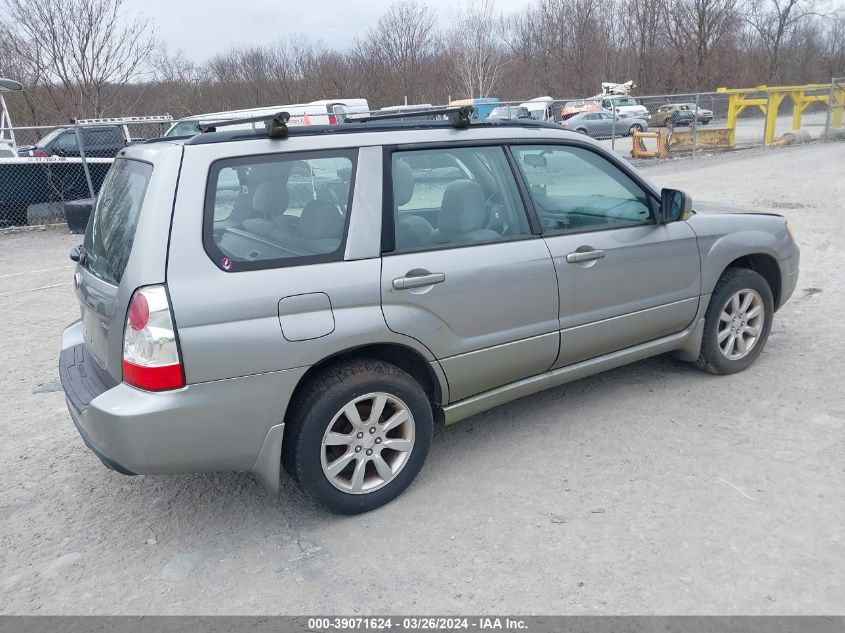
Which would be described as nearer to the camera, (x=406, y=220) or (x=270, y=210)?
(x=270, y=210)

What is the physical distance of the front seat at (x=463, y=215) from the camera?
343cm

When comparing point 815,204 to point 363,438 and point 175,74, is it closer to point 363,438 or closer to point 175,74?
point 363,438

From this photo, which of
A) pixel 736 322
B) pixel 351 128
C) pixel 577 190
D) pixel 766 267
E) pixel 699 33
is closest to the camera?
pixel 351 128

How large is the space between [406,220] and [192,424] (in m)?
1.35

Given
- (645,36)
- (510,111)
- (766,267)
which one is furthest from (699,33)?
(766,267)

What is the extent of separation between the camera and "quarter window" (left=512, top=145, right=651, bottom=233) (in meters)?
3.71

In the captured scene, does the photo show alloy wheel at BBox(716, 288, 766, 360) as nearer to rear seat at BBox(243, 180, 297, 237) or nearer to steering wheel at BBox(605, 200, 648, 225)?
steering wheel at BBox(605, 200, 648, 225)

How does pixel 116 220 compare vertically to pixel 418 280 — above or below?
above

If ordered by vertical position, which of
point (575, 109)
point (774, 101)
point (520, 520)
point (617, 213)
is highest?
point (575, 109)

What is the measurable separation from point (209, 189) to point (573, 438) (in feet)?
7.74

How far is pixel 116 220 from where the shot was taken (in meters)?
3.12

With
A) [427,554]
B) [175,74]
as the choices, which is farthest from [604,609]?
[175,74]

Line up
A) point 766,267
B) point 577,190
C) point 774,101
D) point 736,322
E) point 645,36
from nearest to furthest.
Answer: point 577,190 < point 736,322 < point 766,267 < point 774,101 < point 645,36

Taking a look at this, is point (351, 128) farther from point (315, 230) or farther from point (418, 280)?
point (418, 280)
